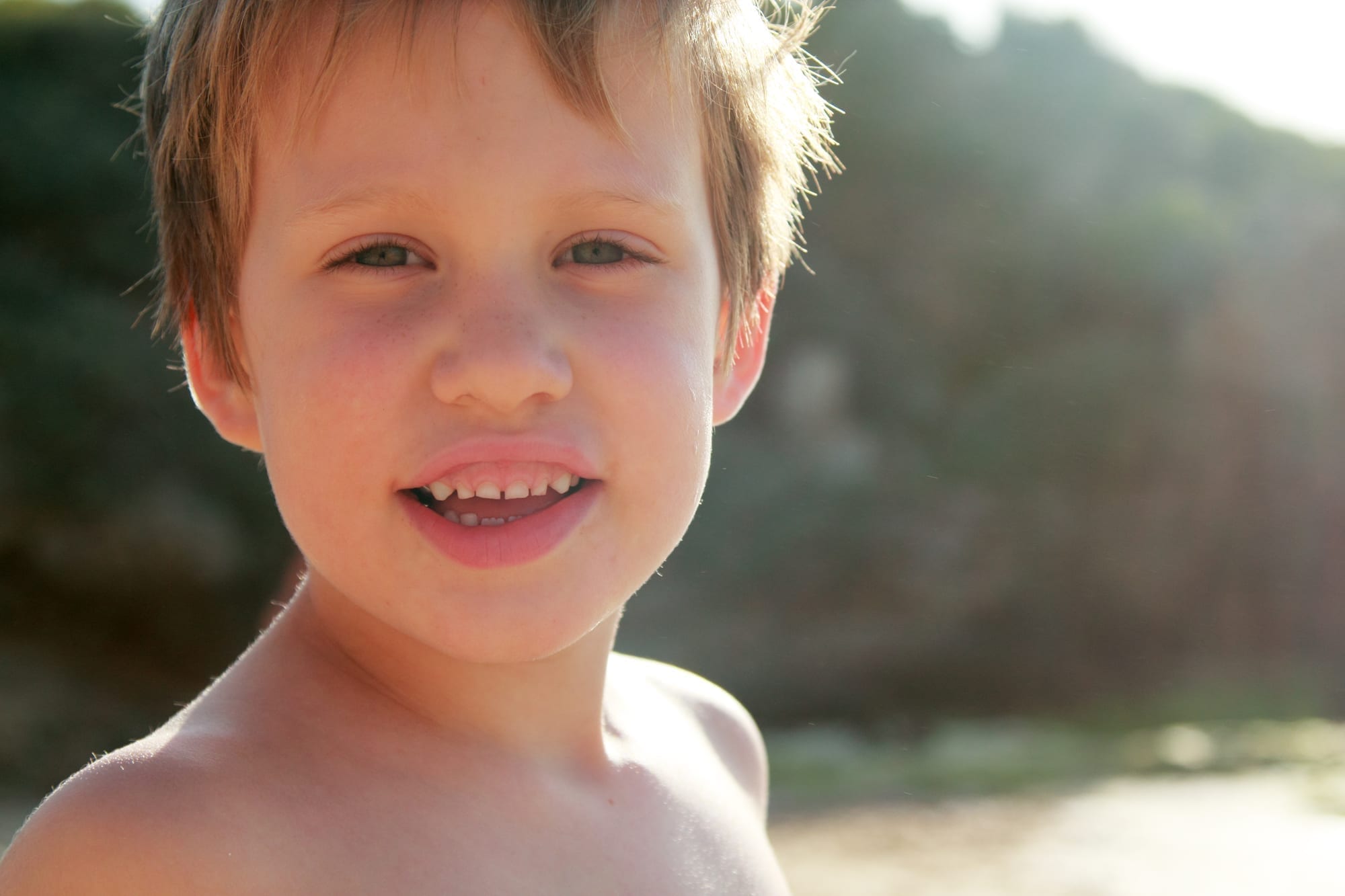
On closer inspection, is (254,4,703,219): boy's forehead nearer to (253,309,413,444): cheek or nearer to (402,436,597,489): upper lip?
(253,309,413,444): cheek

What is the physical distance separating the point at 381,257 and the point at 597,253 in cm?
21

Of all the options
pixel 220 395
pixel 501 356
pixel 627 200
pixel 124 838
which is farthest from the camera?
pixel 220 395

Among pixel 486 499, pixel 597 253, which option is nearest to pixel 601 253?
pixel 597 253

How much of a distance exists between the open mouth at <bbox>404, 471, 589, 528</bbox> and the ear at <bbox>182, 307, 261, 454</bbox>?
309 millimetres

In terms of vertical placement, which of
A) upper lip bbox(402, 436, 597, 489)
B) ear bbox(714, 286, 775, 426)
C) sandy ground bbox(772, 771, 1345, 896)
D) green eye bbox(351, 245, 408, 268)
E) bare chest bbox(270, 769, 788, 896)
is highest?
sandy ground bbox(772, 771, 1345, 896)

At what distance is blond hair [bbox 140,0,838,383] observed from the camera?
117cm

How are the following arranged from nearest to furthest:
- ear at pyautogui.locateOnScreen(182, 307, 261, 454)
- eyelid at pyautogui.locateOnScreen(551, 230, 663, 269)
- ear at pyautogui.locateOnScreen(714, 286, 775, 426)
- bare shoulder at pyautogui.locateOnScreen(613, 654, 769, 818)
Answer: eyelid at pyautogui.locateOnScreen(551, 230, 663, 269)
ear at pyautogui.locateOnScreen(182, 307, 261, 454)
ear at pyautogui.locateOnScreen(714, 286, 775, 426)
bare shoulder at pyautogui.locateOnScreen(613, 654, 769, 818)

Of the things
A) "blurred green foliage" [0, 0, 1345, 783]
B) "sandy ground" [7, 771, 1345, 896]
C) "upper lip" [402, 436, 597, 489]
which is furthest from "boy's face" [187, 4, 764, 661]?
"blurred green foliage" [0, 0, 1345, 783]

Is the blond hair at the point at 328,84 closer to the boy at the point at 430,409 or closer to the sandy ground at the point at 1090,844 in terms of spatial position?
the boy at the point at 430,409

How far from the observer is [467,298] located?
3.68 ft

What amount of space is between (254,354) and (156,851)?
486 mm

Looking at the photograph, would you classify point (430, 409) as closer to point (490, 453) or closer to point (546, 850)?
point (490, 453)

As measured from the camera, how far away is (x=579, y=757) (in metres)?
1.40

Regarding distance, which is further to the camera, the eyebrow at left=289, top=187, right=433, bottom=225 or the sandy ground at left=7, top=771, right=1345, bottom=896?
the sandy ground at left=7, top=771, right=1345, bottom=896
